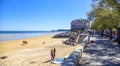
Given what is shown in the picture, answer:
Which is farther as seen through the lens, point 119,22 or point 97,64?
point 119,22

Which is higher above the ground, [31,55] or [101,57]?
[101,57]

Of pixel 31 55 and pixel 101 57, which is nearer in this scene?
pixel 101 57

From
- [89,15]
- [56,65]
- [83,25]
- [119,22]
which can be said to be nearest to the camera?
[56,65]

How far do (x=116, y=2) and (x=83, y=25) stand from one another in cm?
14292

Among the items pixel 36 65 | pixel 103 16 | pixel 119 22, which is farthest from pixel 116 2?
pixel 103 16

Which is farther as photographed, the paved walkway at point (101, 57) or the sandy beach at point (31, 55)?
the sandy beach at point (31, 55)

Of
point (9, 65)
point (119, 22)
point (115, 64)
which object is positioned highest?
point (119, 22)

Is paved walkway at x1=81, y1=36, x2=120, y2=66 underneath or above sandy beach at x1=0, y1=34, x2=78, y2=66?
above

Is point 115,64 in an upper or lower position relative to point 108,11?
lower

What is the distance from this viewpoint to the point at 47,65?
701 inches

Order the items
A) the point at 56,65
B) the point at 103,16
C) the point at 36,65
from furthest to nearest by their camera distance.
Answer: the point at 103,16 < the point at 36,65 < the point at 56,65

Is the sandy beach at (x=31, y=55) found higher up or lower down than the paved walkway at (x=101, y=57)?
lower down

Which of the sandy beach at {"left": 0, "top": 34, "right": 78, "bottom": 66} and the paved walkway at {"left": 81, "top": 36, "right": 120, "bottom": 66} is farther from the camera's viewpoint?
the sandy beach at {"left": 0, "top": 34, "right": 78, "bottom": 66}

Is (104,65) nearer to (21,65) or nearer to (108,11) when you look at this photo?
(21,65)
